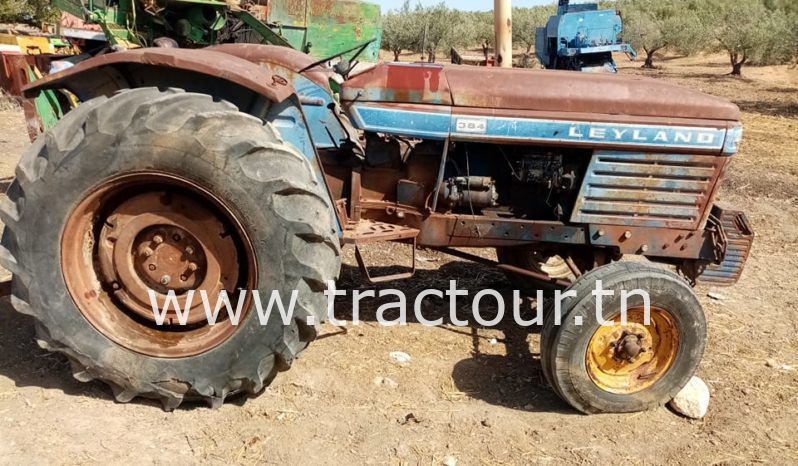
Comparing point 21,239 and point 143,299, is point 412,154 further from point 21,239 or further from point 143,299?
point 21,239

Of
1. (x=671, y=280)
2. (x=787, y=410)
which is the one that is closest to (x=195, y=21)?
(x=671, y=280)

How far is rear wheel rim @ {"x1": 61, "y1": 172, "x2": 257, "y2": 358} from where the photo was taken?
9.46ft

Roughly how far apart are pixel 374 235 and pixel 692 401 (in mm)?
1783

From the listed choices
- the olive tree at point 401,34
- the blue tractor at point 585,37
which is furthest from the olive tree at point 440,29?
the blue tractor at point 585,37

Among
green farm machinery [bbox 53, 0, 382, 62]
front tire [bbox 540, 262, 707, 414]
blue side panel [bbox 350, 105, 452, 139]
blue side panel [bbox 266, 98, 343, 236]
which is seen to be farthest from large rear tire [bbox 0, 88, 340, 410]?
green farm machinery [bbox 53, 0, 382, 62]

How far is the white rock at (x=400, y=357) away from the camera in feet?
11.7

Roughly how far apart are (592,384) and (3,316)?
10.6 ft

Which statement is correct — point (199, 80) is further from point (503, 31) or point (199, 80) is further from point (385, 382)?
point (503, 31)

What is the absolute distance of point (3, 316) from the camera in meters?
3.67

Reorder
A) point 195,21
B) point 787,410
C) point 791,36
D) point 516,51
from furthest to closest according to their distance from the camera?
point 516,51 → point 791,36 → point 195,21 → point 787,410

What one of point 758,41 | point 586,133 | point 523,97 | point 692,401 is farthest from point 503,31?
point 758,41

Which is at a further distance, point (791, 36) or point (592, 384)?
point (791, 36)

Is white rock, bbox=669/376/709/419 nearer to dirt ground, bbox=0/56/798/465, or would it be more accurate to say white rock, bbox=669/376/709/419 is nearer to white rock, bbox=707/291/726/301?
dirt ground, bbox=0/56/798/465

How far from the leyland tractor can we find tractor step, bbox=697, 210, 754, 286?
0.03 ft
